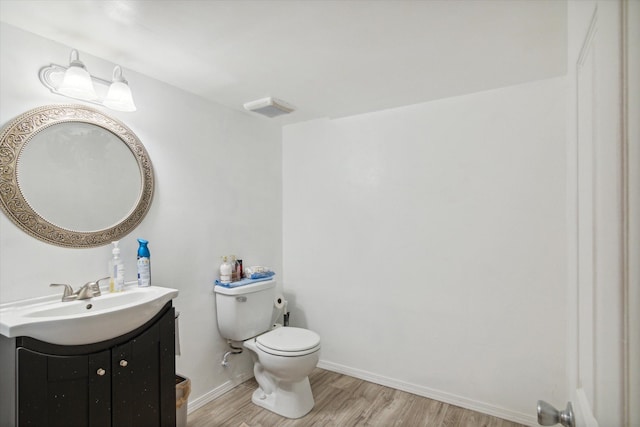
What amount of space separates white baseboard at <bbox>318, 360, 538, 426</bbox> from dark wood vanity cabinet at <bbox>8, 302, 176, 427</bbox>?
151 centimetres

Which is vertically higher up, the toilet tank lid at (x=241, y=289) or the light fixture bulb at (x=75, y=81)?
the light fixture bulb at (x=75, y=81)

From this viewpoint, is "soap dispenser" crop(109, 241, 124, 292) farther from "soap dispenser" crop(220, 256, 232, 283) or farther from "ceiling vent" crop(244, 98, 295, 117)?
"ceiling vent" crop(244, 98, 295, 117)

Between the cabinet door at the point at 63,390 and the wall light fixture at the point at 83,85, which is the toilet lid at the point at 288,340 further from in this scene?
the wall light fixture at the point at 83,85

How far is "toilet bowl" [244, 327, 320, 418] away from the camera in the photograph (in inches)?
86.8

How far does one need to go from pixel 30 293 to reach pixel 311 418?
1.75 metres

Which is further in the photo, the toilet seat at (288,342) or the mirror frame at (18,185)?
the toilet seat at (288,342)

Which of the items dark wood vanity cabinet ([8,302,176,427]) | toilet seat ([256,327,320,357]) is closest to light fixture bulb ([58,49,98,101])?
dark wood vanity cabinet ([8,302,176,427])

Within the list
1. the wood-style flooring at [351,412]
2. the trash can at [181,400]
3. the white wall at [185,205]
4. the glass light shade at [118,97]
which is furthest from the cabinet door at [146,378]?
the glass light shade at [118,97]

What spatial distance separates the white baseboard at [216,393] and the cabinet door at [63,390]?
933 mm

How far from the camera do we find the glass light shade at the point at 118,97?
1.75 meters

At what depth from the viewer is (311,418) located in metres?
2.24

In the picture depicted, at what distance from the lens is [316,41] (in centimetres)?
170

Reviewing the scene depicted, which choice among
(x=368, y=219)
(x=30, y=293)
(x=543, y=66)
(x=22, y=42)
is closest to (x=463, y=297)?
(x=368, y=219)

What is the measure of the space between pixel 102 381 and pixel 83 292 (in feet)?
1.49
